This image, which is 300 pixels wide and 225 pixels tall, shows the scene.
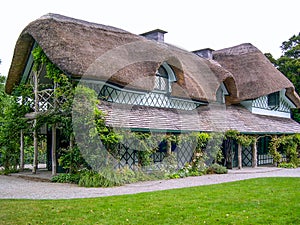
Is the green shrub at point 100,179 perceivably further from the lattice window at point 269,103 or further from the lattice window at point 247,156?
the lattice window at point 269,103

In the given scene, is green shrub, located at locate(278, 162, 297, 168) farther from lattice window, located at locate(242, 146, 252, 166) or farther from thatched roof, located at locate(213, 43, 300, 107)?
thatched roof, located at locate(213, 43, 300, 107)

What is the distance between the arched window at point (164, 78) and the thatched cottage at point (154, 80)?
0.15 feet

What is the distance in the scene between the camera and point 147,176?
479 inches

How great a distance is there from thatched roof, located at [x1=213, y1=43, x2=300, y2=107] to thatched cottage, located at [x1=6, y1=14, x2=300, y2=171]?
59 mm

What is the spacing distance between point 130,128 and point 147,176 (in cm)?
189

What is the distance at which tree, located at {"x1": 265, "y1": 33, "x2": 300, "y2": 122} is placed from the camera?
97.1ft

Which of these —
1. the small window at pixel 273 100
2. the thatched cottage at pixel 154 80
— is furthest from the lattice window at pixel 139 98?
the small window at pixel 273 100

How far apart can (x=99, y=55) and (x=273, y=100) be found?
13.8 meters

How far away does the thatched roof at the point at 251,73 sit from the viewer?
2014 centimetres

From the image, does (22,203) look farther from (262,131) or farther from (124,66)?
(262,131)

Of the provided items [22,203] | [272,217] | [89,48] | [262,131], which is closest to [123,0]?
[89,48]

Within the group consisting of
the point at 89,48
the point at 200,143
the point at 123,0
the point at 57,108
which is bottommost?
the point at 200,143

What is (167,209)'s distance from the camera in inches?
257

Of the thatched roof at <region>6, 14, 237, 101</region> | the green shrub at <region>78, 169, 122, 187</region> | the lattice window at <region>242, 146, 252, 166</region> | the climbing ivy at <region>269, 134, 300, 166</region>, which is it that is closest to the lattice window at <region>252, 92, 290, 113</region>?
the lattice window at <region>242, 146, 252, 166</region>
